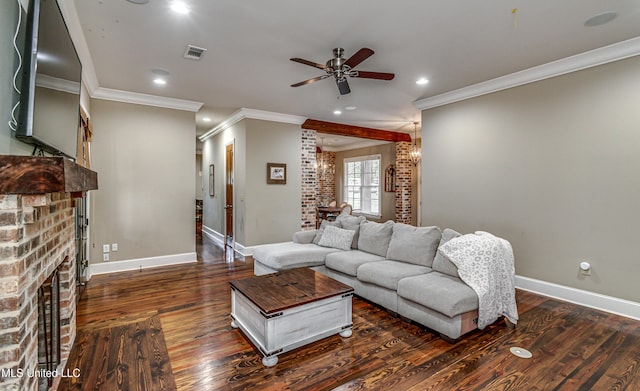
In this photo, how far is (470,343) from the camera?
8.54ft

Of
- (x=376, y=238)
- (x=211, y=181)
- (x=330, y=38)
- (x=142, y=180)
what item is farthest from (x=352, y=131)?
(x=142, y=180)

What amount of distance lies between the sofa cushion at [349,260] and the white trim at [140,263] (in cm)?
275

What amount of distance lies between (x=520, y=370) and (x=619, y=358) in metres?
0.91

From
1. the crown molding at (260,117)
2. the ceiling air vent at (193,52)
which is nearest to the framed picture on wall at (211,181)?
the crown molding at (260,117)

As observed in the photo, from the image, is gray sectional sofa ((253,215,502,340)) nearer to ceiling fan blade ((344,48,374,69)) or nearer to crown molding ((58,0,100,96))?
ceiling fan blade ((344,48,374,69))

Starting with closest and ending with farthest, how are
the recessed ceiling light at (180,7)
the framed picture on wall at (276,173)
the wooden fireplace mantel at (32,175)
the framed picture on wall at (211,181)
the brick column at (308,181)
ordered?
the wooden fireplace mantel at (32,175) → the recessed ceiling light at (180,7) → the framed picture on wall at (276,173) → the brick column at (308,181) → the framed picture on wall at (211,181)

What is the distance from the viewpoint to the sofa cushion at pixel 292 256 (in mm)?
3890

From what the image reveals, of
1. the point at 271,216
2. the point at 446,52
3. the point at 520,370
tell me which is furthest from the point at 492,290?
the point at 271,216

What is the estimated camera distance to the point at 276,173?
6035 millimetres

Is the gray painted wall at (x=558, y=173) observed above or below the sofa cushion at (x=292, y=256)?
above

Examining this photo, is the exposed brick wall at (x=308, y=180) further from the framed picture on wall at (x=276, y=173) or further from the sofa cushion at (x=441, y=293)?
the sofa cushion at (x=441, y=293)

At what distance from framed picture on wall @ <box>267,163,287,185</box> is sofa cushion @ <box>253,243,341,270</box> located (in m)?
2.00

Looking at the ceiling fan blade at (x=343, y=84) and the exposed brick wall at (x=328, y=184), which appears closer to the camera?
the ceiling fan blade at (x=343, y=84)

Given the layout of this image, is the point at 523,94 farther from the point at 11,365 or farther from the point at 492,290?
the point at 11,365
